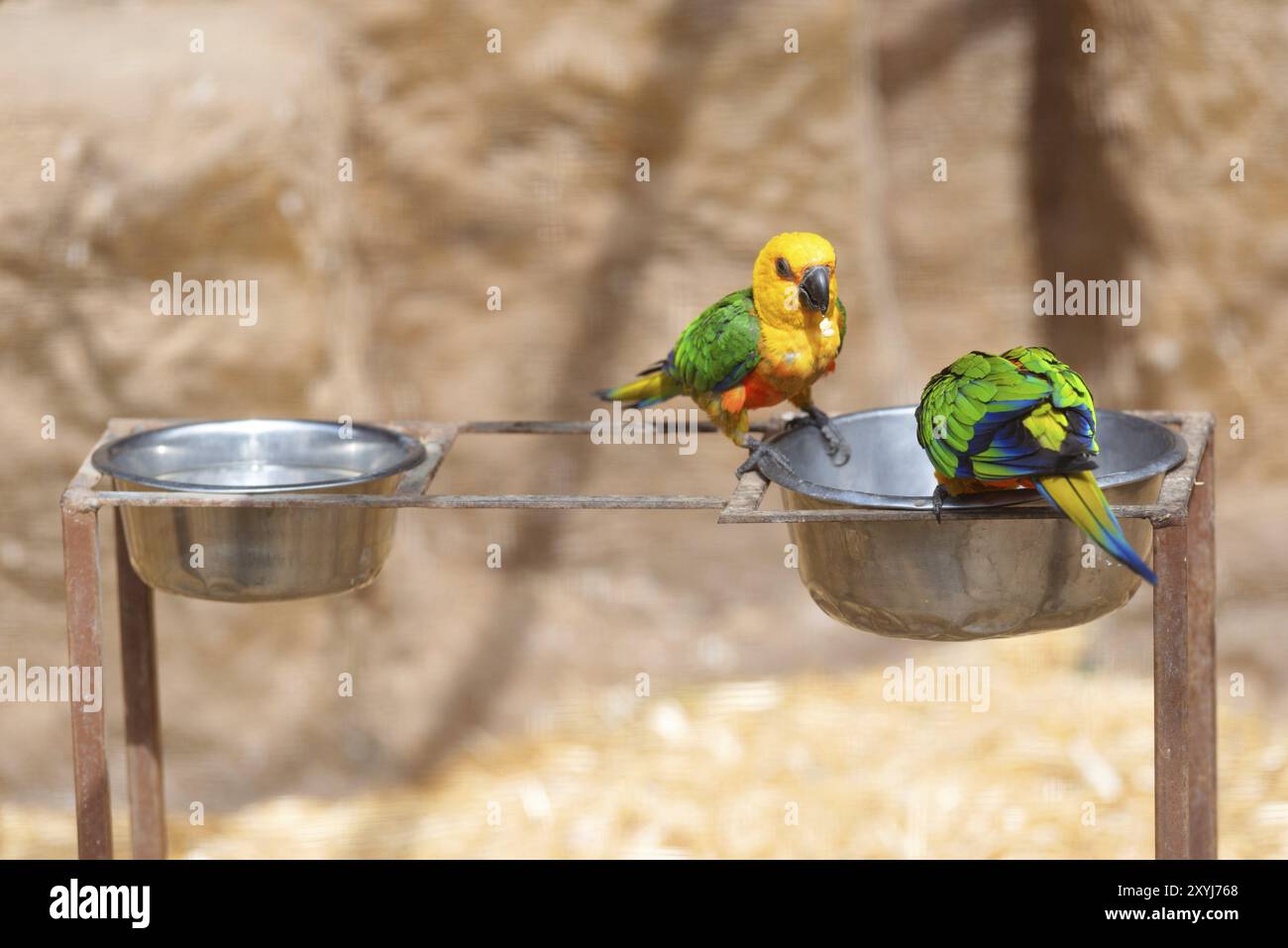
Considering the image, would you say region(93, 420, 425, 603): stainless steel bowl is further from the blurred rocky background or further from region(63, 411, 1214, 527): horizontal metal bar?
the blurred rocky background

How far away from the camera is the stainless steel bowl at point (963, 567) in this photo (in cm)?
276

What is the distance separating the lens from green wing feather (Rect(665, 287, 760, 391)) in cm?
317

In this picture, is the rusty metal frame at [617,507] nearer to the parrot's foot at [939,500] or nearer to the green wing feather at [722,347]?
the parrot's foot at [939,500]

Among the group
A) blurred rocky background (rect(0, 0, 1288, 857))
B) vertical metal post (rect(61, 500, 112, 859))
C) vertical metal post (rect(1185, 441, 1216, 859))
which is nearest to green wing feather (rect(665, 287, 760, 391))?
vertical metal post (rect(1185, 441, 1216, 859))

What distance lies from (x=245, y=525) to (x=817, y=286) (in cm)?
109

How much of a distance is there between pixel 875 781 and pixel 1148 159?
1.91m

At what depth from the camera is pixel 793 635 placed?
5371 mm

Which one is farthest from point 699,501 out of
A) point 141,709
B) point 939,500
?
point 141,709

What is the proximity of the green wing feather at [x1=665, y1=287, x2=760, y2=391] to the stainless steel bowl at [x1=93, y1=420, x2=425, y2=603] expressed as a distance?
0.53 meters

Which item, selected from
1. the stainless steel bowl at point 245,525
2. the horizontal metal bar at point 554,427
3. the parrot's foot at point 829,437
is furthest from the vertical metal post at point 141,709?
the parrot's foot at point 829,437

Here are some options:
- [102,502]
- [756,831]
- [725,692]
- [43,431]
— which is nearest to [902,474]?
[102,502]

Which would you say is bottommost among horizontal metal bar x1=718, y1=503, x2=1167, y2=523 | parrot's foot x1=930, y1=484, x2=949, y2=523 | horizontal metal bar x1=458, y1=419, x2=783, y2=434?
horizontal metal bar x1=718, y1=503, x2=1167, y2=523

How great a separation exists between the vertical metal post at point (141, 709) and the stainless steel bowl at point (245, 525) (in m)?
0.20

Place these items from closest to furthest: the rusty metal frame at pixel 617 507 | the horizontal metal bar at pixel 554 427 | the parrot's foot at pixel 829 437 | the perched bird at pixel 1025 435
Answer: the perched bird at pixel 1025 435, the rusty metal frame at pixel 617 507, the parrot's foot at pixel 829 437, the horizontal metal bar at pixel 554 427
